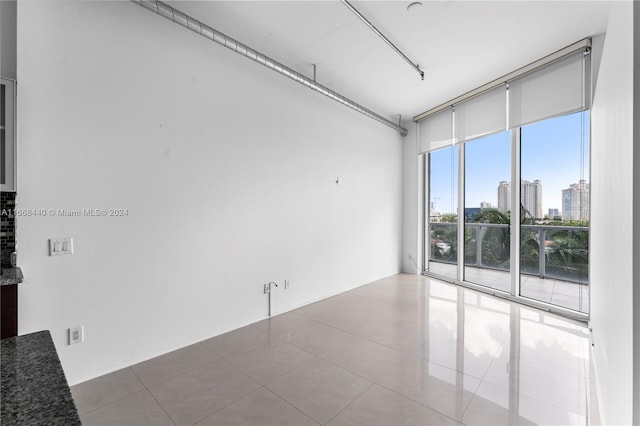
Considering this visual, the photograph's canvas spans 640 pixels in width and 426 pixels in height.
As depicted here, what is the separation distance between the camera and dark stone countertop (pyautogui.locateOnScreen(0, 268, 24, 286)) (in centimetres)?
186

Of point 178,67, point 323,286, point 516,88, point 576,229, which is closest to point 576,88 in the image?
point 516,88

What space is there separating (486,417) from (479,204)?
3.79 meters

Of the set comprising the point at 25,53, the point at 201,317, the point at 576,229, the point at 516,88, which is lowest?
the point at 201,317

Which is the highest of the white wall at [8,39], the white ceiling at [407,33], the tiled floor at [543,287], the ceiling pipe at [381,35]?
the white ceiling at [407,33]

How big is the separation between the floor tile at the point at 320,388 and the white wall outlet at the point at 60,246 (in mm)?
1936

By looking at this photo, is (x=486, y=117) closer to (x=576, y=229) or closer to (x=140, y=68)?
(x=576, y=229)

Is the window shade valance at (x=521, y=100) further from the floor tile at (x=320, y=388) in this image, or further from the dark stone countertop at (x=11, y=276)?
the dark stone countertop at (x=11, y=276)

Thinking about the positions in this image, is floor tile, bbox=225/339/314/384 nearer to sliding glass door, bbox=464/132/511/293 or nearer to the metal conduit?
the metal conduit

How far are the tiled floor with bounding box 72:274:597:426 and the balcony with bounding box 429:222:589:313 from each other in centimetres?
48

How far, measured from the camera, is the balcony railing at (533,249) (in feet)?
12.7

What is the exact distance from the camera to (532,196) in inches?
171

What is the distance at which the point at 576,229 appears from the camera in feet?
12.6

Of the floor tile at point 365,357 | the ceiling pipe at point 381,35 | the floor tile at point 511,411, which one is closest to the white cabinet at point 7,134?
the ceiling pipe at point 381,35

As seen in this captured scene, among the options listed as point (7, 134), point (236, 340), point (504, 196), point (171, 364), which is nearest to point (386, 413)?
point (236, 340)
